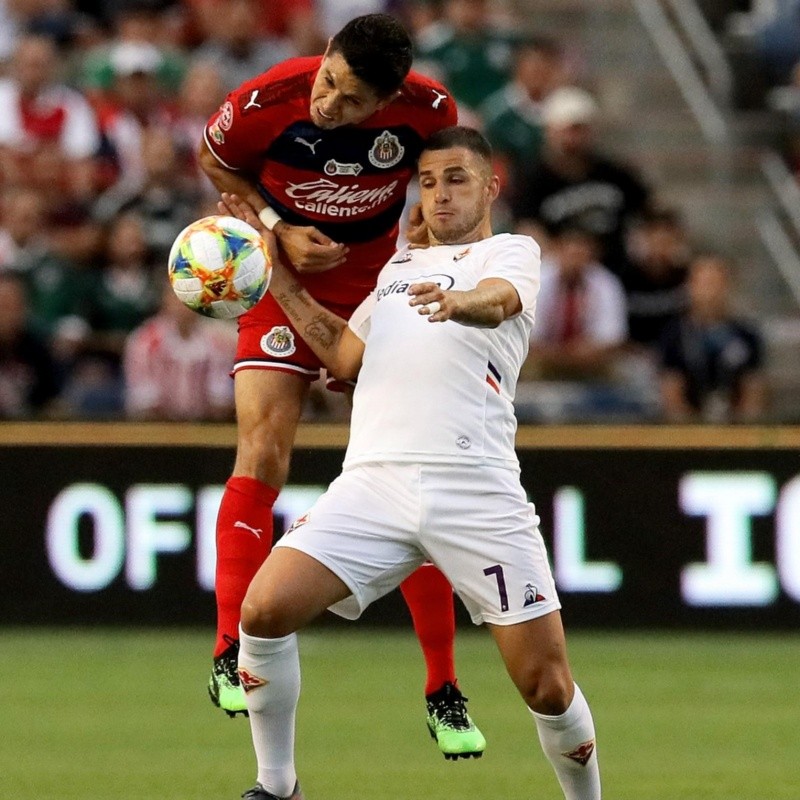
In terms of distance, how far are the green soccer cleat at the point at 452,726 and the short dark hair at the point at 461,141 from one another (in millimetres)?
1797

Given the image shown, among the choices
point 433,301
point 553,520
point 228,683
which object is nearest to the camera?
point 433,301

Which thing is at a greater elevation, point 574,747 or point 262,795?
point 574,747

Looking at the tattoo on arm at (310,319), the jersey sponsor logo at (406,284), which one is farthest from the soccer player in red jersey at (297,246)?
the jersey sponsor logo at (406,284)

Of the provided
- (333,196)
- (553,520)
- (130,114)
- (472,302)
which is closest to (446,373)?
(472,302)

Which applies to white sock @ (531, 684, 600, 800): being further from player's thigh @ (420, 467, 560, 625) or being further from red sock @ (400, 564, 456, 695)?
red sock @ (400, 564, 456, 695)

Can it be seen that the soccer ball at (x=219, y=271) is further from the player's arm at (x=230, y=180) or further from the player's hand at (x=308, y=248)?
the player's arm at (x=230, y=180)

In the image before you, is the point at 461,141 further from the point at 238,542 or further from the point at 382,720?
the point at 382,720

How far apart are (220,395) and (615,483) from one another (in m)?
2.36

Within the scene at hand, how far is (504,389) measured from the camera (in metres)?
6.17

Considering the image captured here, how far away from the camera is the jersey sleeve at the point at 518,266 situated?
5996mm

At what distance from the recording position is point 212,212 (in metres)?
12.0

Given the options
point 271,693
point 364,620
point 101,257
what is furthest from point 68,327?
point 271,693

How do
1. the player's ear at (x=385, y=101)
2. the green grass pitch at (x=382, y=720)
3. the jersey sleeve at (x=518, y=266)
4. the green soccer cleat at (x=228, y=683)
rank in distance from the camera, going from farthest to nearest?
the green grass pitch at (x=382, y=720), the green soccer cleat at (x=228, y=683), the player's ear at (x=385, y=101), the jersey sleeve at (x=518, y=266)

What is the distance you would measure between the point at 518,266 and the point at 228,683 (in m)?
Result: 1.66
